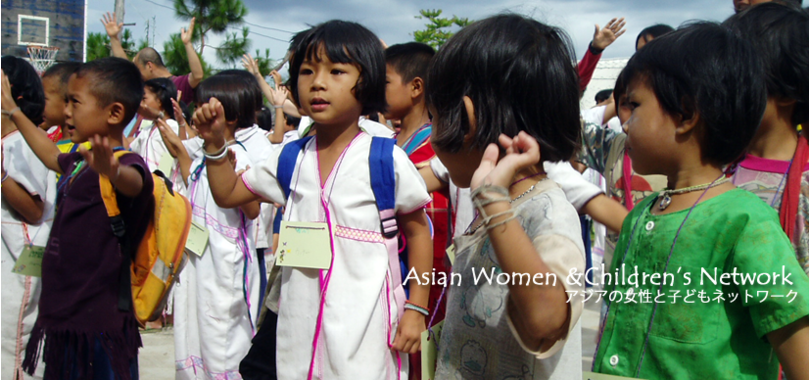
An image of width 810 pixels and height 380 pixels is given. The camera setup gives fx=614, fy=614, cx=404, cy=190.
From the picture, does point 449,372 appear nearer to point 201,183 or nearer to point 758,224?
point 758,224

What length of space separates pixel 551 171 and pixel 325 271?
3.10ft

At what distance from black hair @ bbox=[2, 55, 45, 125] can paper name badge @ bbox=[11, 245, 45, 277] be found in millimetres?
759

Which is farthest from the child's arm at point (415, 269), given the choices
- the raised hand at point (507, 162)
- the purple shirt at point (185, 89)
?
the purple shirt at point (185, 89)

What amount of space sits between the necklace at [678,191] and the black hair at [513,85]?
0.31m

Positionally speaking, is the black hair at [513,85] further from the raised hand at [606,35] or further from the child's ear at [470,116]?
the raised hand at [606,35]

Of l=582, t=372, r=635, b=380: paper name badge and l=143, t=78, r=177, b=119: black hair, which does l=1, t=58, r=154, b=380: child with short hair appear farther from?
l=143, t=78, r=177, b=119: black hair

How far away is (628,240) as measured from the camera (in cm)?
167

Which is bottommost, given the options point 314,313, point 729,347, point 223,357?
point 223,357

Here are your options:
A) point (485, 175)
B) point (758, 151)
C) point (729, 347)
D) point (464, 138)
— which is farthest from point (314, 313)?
point (758, 151)

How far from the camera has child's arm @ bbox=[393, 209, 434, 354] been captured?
2090 mm

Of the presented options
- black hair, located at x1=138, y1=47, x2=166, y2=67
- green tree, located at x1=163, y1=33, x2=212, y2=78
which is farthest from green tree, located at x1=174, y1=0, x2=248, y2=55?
black hair, located at x1=138, y1=47, x2=166, y2=67

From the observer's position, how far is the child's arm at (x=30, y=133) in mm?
2506

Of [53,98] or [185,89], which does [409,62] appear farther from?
[185,89]


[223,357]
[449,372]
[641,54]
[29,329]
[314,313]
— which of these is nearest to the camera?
[449,372]
